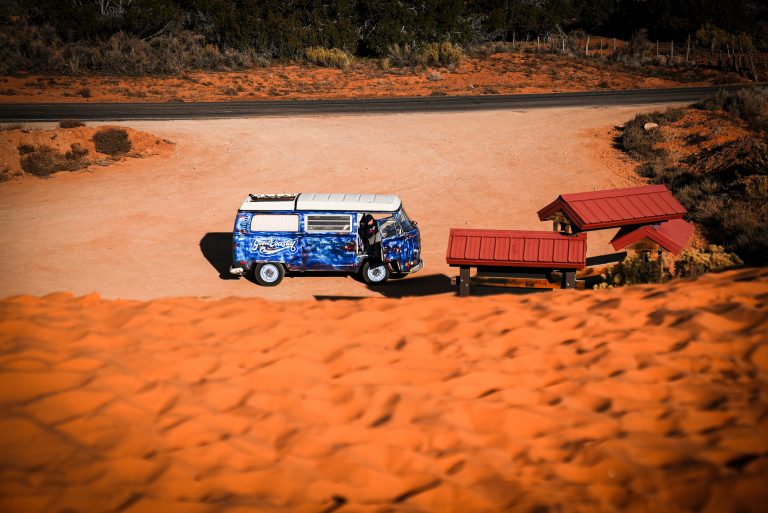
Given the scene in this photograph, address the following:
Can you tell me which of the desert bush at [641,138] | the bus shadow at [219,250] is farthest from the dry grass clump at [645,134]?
the bus shadow at [219,250]

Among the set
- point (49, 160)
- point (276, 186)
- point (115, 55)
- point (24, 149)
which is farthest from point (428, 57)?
point (24, 149)

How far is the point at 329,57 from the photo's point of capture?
46.9m

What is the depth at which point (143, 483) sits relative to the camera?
6.38 meters

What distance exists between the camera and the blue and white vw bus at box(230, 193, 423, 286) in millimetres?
16625

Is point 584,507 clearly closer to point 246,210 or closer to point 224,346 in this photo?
point 224,346

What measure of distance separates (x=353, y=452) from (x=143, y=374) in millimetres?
2871

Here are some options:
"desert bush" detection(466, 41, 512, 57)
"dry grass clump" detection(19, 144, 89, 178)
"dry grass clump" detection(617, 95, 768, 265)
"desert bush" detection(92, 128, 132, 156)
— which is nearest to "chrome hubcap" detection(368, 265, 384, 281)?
"dry grass clump" detection(617, 95, 768, 265)

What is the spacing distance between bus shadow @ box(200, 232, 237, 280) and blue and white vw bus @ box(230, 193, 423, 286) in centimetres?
137

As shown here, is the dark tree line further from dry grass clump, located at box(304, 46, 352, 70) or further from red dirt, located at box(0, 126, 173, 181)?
red dirt, located at box(0, 126, 173, 181)

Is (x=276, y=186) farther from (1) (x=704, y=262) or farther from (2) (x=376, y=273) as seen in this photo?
(1) (x=704, y=262)

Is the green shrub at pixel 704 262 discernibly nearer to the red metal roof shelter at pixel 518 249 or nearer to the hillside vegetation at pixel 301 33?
the red metal roof shelter at pixel 518 249

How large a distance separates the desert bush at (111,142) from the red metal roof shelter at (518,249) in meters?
19.3

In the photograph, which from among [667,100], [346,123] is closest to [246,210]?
[346,123]

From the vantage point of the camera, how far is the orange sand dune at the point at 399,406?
6.24 meters
